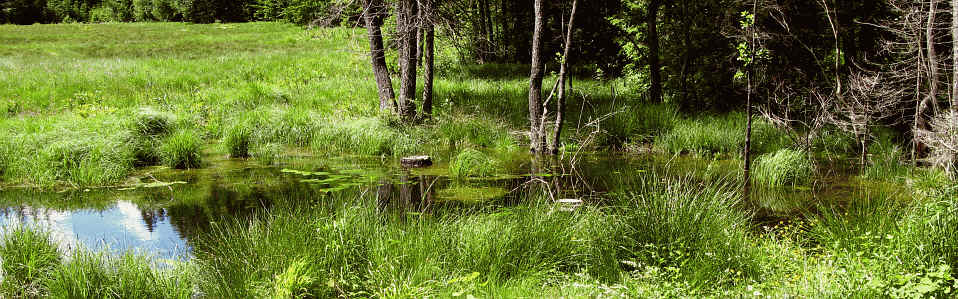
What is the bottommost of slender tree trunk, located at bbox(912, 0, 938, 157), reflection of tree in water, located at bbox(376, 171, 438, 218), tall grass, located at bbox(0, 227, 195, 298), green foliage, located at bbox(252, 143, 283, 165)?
reflection of tree in water, located at bbox(376, 171, 438, 218)

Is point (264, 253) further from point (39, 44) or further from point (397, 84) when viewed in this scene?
point (39, 44)

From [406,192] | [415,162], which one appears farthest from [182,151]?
[406,192]

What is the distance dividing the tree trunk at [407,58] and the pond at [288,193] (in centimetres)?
317

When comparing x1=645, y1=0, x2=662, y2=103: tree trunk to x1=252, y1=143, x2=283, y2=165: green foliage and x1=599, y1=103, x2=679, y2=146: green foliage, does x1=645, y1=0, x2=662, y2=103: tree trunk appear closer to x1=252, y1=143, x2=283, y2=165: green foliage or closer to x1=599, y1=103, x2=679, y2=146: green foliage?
x1=599, y1=103, x2=679, y2=146: green foliage

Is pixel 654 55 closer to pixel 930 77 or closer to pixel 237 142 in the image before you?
pixel 930 77

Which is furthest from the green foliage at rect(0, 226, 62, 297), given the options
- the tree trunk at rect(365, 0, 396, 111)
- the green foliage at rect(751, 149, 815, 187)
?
the tree trunk at rect(365, 0, 396, 111)

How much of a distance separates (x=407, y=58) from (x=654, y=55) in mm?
5633

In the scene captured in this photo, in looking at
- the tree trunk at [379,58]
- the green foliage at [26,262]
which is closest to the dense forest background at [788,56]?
the tree trunk at [379,58]

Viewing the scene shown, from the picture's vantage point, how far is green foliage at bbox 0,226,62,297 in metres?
5.04

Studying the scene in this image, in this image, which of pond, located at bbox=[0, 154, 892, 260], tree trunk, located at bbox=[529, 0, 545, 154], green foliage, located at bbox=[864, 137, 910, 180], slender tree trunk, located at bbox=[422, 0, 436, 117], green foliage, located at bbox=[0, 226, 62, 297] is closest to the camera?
green foliage, located at bbox=[0, 226, 62, 297]

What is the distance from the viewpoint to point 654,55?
1509 centimetres

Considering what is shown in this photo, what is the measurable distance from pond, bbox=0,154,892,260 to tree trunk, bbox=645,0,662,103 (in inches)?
149

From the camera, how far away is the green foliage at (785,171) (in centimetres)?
949

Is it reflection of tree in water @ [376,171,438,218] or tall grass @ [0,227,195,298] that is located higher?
tall grass @ [0,227,195,298]
